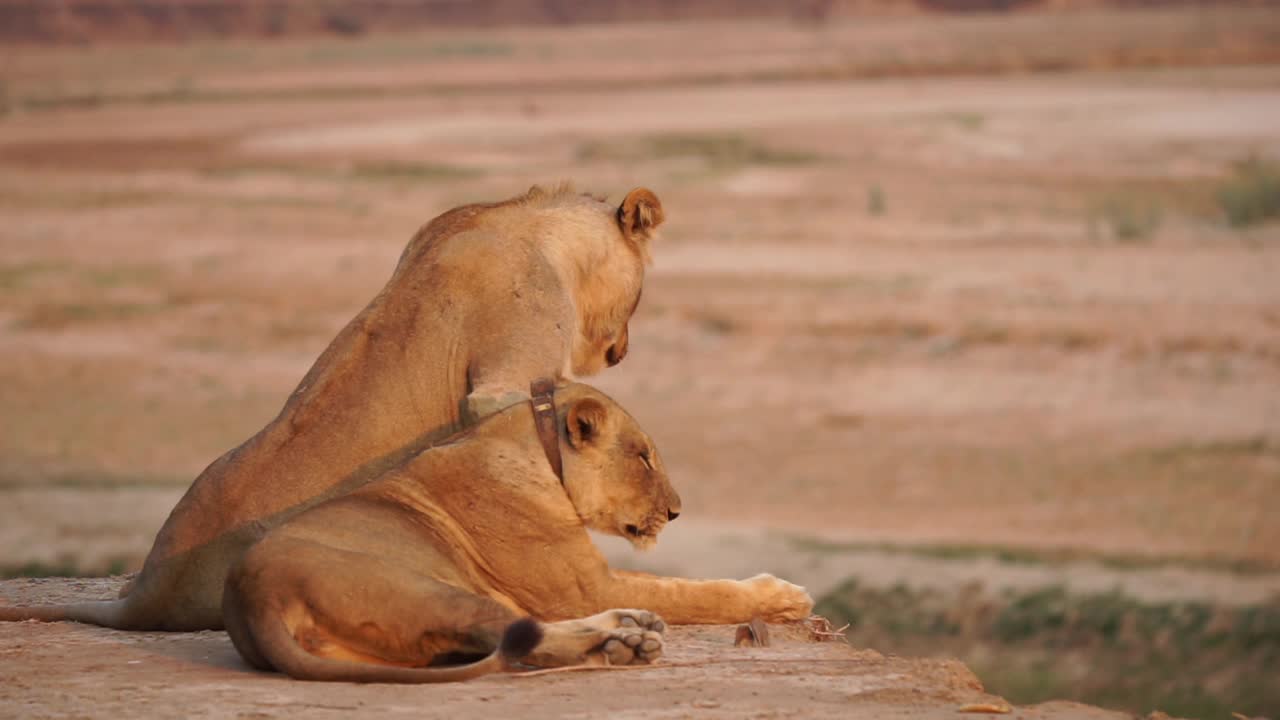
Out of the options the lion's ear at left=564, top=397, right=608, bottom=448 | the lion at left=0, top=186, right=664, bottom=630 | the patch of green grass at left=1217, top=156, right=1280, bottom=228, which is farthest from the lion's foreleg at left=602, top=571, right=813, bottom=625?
the patch of green grass at left=1217, top=156, right=1280, bottom=228

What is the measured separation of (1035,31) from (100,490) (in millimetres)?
64828

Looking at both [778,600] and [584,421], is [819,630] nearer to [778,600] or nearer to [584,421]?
[778,600]

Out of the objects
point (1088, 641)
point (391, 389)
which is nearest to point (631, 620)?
point (391, 389)

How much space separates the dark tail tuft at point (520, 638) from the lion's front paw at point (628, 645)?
1.45 ft

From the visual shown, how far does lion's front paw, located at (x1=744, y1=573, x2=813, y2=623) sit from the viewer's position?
6754mm

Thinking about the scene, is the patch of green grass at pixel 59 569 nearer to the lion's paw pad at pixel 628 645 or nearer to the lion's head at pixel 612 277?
the lion's head at pixel 612 277

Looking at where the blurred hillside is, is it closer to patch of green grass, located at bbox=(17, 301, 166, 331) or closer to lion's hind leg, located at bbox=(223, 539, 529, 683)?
patch of green grass, located at bbox=(17, 301, 166, 331)

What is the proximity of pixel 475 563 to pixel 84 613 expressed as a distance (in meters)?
1.49

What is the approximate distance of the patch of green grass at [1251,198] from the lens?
2536cm

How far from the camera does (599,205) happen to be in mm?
7258

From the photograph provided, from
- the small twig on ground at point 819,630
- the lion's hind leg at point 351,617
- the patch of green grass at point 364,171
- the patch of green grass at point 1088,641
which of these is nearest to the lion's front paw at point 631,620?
the lion's hind leg at point 351,617

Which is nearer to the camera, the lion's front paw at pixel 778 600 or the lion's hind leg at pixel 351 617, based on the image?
the lion's hind leg at pixel 351 617

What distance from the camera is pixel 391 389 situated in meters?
6.53

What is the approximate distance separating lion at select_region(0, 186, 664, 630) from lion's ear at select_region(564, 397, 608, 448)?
30 cm
